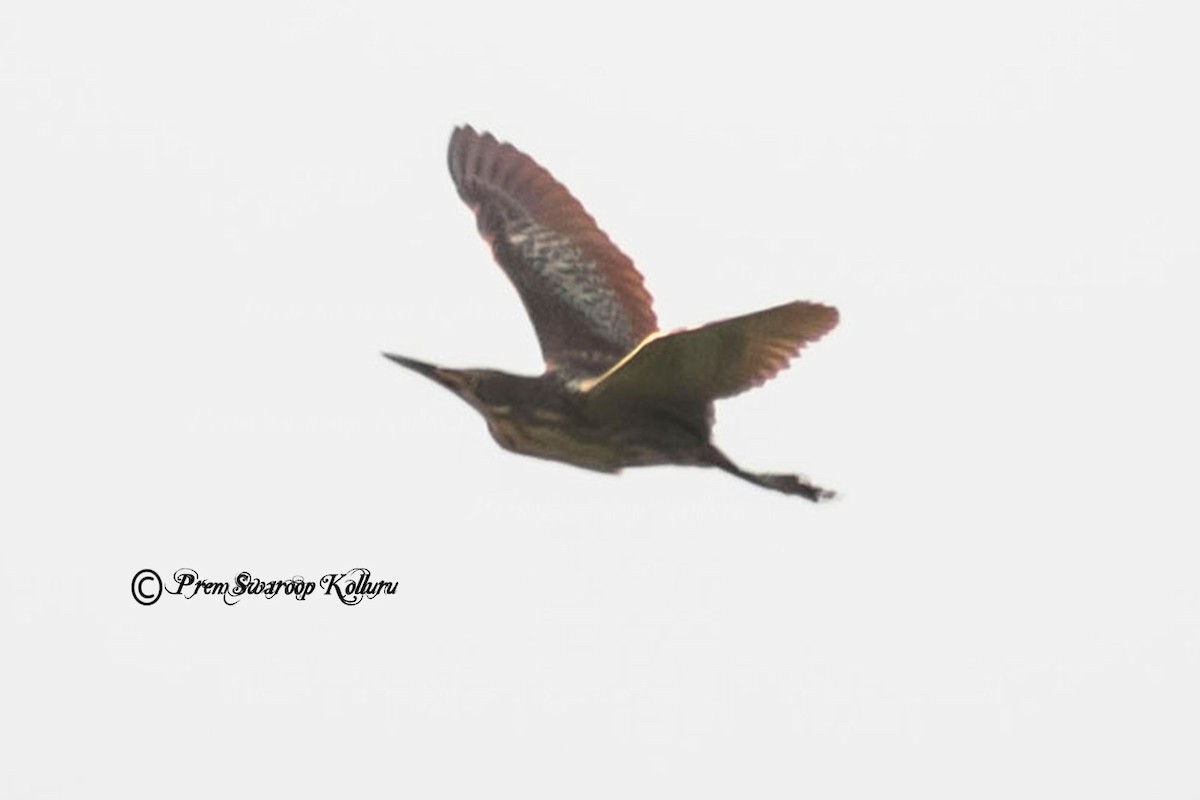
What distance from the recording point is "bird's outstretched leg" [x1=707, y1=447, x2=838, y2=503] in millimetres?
10375

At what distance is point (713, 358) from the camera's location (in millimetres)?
9711

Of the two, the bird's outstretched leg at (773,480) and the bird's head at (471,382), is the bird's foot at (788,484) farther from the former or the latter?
the bird's head at (471,382)

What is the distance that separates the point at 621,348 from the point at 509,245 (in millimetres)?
1032

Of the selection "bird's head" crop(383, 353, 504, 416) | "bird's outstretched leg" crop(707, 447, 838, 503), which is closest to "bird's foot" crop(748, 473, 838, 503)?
"bird's outstretched leg" crop(707, 447, 838, 503)

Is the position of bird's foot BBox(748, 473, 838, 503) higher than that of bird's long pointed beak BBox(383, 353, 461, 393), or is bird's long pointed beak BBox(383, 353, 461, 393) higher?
bird's long pointed beak BBox(383, 353, 461, 393)

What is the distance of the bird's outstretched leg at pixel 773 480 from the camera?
10375mm

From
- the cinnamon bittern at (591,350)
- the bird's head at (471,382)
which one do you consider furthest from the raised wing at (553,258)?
the bird's head at (471,382)

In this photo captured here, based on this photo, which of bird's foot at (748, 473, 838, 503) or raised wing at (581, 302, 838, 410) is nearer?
raised wing at (581, 302, 838, 410)

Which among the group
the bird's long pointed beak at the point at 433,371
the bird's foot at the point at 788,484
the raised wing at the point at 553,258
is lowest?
the bird's foot at the point at 788,484

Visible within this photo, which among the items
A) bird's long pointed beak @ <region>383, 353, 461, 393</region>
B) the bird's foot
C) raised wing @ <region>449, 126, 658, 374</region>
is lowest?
the bird's foot

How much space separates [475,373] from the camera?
34.3ft

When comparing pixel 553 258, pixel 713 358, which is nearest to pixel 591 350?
pixel 553 258

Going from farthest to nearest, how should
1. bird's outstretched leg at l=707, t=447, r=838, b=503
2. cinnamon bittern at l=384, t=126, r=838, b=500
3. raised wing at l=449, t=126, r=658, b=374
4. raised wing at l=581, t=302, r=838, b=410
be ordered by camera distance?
1. raised wing at l=449, t=126, r=658, b=374
2. bird's outstretched leg at l=707, t=447, r=838, b=503
3. cinnamon bittern at l=384, t=126, r=838, b=500
4. raised wing at l=581, t=302, r=838, b=410

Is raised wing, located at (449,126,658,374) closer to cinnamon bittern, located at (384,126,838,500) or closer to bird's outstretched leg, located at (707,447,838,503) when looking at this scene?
cinnamon bittern, located at (384,126,838,500)
